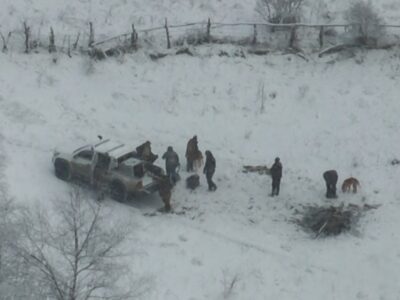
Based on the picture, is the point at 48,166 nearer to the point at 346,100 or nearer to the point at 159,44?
the point at 159,44

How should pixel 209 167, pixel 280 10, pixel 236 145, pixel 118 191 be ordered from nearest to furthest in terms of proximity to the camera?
pixel 118 191, pixel 209 167, pixel 236 145, pixel 280 10

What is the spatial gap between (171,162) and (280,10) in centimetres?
988

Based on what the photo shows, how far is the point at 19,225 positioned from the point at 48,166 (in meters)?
7.90

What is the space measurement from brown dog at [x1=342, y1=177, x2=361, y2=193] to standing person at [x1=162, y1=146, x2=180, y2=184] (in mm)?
4900

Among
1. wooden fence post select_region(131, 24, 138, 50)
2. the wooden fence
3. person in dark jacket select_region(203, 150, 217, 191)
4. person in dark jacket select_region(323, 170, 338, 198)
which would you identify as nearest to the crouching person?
person in dark jacket select_region(203, 150, 217, 191)

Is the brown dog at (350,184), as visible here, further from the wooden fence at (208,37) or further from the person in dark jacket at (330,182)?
the wooden fence at (208,37)

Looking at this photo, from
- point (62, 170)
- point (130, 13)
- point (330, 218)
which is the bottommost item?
point (330, 218)

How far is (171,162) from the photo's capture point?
24.2 metres

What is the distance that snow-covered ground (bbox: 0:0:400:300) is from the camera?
21.2 metres

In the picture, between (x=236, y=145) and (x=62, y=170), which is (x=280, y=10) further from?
(x=62, y=170)

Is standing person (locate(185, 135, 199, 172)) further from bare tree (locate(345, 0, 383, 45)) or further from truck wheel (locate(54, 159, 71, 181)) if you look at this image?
bare tree (locate(345, 0, 383, 45))

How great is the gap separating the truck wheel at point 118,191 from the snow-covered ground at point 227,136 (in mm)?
297

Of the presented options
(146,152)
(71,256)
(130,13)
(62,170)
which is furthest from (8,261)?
(130,13)

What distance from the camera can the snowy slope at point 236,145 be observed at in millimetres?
21078
